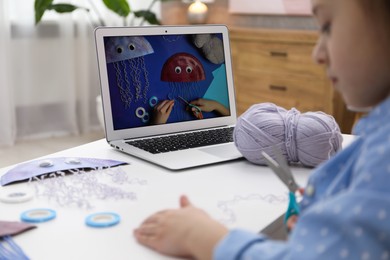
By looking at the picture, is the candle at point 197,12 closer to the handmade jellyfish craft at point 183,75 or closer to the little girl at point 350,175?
the handmade jellyfish craft at point 183,75

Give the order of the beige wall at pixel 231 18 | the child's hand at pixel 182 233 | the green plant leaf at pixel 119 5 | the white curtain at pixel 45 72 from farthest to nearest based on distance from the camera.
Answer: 1. the beige wall at pixel 231 18
2. the white curtain at pixel 45 72
3. the green plant leaf at pixel 119 5
4. the child's hand at pixel 182 233

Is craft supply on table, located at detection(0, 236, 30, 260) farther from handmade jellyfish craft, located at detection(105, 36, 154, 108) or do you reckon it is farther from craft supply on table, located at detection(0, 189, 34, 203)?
handmade jellyfish craft, located at detection(105, 36, 154, 108)

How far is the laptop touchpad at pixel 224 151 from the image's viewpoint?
3.64 ft

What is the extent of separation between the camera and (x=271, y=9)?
11.2ft

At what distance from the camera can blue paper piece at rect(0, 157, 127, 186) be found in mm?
946

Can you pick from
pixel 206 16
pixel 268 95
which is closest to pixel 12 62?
pixel 206 16

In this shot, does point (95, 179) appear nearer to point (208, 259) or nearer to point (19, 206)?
point (19, 206)

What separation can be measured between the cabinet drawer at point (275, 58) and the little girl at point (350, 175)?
2.33 meters

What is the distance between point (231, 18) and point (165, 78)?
2.54m

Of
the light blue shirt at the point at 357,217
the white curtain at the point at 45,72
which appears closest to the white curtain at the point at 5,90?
the white curtain at the point at 45,72

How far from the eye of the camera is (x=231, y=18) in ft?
12.2

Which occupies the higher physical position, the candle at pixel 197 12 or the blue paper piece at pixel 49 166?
the candle at pixel 197 12

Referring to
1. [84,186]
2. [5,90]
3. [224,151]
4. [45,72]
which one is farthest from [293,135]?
[45,72]

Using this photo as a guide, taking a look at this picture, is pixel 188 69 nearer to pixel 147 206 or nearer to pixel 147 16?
pixel 147 206
